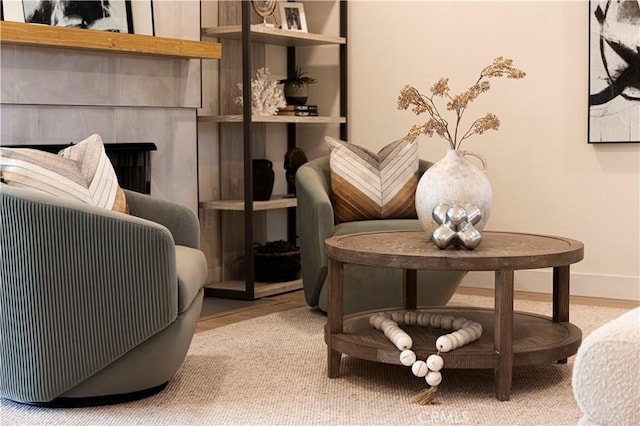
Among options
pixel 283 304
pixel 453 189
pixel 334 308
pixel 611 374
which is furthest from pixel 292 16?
pixel 611 374

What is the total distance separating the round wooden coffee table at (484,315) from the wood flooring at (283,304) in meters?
1.00

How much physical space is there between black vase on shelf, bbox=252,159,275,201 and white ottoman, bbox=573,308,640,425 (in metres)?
3.82

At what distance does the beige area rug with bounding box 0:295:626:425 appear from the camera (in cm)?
277

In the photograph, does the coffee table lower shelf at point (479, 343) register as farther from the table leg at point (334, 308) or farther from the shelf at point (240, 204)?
the shelf at point (240, 204)

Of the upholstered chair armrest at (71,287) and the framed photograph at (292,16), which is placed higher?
the framed photograph at (292,16)

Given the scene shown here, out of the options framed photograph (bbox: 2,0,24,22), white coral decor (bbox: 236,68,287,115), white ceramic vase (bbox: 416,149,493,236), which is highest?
framed photograph (bbox: 2,0,24,22)

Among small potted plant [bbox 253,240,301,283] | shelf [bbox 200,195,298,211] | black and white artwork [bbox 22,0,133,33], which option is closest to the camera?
black and white artwork [bbox 22,0,133,33]

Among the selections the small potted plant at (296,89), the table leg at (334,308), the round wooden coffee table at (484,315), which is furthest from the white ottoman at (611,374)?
the small potted plant at (296,89)

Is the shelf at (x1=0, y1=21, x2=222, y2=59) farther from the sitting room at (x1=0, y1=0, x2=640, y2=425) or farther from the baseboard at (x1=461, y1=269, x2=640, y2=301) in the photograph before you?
the baseboard at (x1=461, y1=269, x2=640, y2=301)

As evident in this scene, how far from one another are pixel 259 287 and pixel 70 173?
2.07 m

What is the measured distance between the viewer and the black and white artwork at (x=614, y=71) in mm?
4691

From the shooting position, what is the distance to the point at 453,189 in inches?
131

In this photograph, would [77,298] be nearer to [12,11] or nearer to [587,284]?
[12,11]

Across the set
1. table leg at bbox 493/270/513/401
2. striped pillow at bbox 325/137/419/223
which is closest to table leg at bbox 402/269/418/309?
table leg at bbox 493/270/513/401
